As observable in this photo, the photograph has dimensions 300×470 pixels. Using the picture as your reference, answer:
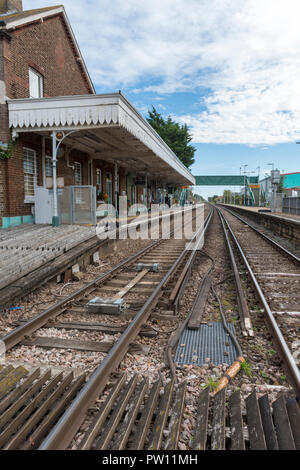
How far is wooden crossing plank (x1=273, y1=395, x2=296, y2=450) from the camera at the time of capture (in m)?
2.31

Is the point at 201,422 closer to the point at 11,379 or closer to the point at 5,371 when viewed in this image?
the point at 11,379

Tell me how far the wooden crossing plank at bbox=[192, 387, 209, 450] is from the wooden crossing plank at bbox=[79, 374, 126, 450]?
76cm

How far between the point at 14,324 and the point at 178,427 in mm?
3388

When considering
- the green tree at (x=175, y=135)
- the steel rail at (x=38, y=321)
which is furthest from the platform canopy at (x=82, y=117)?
the green tree at (x=175, y=135)

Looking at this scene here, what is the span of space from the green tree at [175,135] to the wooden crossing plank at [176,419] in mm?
47767

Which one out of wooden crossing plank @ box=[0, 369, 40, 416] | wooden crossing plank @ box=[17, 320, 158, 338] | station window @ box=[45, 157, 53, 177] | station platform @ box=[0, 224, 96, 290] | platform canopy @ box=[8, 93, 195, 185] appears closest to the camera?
wooden crossing plank @ box=[0, 369, 40, 416]

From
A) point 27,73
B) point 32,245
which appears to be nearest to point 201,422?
point 32,245

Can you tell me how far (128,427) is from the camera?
8.21 feet

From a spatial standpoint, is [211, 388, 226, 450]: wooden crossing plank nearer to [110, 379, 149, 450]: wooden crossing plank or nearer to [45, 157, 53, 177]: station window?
[110, 379, 149, 450]: wooden crossing plank

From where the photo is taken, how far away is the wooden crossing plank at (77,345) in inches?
159

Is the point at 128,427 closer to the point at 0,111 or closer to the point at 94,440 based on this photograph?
the point at 94,440

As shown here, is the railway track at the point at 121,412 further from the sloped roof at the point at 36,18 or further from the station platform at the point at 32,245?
the sloped roof at the point at 36,18

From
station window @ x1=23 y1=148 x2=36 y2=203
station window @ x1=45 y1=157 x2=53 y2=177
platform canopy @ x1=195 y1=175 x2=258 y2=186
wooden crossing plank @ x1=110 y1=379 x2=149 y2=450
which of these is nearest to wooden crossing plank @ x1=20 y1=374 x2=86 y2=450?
wooden crossing plank @ x1=110 y1=379 x2=149 y2=450

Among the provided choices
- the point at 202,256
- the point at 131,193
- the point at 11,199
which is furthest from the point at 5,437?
the point at 131,193
